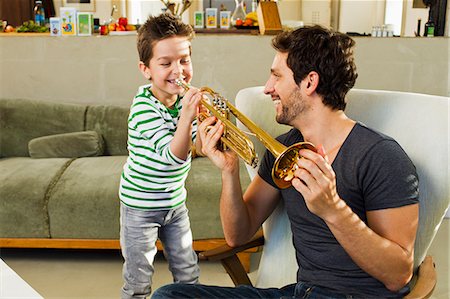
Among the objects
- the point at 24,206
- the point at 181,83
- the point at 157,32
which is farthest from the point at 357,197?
the point at 24,206

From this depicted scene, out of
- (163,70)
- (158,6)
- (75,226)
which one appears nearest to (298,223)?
(163,70)

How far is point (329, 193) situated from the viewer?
1216 mm

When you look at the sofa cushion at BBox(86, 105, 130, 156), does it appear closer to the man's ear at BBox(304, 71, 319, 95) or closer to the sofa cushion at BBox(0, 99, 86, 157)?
the sofa cushion at BBox(0, 99, 86, 157)

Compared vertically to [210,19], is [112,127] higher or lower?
lower

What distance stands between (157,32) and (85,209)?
114 centimetres

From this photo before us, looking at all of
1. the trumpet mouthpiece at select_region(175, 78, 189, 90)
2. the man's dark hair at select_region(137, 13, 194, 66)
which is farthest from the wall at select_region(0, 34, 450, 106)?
the trumpet mouthpiece at select_region(175, 78, 189, 90)

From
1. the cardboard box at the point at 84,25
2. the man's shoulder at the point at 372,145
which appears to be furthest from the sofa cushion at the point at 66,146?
the man's shoulder at the point at 372,145

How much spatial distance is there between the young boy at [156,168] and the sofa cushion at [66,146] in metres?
1.41

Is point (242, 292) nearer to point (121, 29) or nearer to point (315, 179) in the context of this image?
point (315, 179)

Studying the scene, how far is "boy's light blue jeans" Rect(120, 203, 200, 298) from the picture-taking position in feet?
5.96

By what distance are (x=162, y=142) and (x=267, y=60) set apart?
1.83 meters

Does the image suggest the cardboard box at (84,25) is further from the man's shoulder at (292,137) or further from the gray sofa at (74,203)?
the man's shoulder at (292,137)

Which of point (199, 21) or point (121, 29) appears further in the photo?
point (199, 21)

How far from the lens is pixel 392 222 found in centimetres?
136
